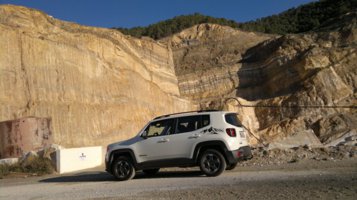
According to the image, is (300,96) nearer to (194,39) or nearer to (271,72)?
(271,72)

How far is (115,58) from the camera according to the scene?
3600cm

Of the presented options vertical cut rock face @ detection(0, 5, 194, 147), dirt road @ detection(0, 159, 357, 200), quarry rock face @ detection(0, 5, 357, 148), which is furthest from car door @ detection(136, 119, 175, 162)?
vertical cut rock face @ detection(0, 5, 194, 147)

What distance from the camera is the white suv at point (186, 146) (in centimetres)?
1130

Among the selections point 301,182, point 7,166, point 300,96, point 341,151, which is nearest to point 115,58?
point 300,96

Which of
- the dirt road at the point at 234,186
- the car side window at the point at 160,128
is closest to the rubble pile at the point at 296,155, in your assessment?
the dirt road at the point at 234,186

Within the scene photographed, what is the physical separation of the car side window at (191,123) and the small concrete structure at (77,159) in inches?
256

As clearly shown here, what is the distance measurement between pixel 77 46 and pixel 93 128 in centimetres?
614

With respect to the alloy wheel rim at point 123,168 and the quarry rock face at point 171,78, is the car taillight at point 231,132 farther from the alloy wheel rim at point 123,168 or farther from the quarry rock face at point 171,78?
the quarry rock face at point 171,78

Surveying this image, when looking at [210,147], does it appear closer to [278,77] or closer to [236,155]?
[236,155]

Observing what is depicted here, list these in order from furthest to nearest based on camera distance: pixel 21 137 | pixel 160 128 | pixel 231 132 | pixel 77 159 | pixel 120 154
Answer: pixel 21 137 → pixel 77 159 → pixel 120 154 → pixel 160 128 → pixel 231 132

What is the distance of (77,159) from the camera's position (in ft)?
58.3

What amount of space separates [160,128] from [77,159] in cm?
658

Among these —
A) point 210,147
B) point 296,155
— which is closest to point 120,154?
point 210,147

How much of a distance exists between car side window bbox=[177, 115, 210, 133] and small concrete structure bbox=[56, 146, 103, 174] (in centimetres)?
649
